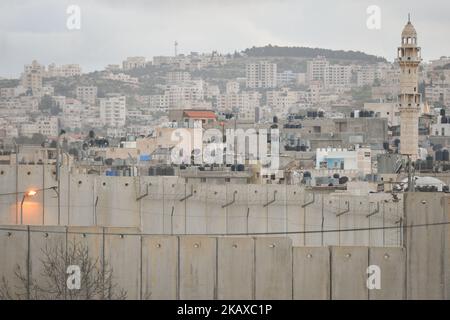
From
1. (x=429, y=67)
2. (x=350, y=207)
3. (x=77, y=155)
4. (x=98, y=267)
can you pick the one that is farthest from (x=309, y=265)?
(x=429, y=67)

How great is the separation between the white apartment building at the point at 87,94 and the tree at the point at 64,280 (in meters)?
133

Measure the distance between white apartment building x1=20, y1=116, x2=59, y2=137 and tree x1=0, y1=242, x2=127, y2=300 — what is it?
282 feet

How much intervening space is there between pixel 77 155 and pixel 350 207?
35.7m

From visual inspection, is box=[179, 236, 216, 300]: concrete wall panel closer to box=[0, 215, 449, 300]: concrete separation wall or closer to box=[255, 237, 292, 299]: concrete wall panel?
box=[0, 215, 449, 300]: concrete separation wall

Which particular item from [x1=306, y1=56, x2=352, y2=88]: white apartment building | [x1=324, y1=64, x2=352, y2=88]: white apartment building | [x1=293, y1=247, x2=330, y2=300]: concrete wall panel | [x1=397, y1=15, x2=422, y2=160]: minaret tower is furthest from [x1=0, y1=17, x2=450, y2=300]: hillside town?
[x1=306, y1=56, x2=352, y2=88]: white apartment building

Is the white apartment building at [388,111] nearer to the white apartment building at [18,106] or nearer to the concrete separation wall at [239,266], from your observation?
the white apartment building at [18,106]

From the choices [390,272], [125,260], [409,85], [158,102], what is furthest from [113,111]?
[390,272]

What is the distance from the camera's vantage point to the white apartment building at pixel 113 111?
151m

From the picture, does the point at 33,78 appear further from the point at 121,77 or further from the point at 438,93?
the point at 438,93

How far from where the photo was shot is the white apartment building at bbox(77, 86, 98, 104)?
526 ft

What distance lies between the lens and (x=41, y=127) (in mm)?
119000

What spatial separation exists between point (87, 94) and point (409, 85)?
90.5 m

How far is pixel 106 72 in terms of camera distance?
633ft

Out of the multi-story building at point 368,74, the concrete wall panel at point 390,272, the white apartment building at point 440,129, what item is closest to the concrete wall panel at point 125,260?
the concrete wall panel at point 390,272
